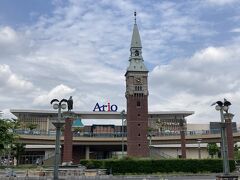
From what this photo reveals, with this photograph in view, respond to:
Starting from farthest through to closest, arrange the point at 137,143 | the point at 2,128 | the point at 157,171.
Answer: the point at 137,143 → the point at 157,171 → the point at 2,128

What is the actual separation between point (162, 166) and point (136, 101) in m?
31.4

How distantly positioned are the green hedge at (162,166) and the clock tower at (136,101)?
25.6 m

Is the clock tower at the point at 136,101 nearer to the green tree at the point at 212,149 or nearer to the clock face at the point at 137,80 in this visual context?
the clock face at the point at 137,80

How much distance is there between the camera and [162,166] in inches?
2036

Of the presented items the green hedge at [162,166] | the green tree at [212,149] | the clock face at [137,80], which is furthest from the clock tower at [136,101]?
the green hedge at [162,166]

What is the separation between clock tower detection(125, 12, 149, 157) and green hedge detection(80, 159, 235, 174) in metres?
25.6

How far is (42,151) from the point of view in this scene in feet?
355

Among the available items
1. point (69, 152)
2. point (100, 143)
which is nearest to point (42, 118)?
point (100, 143)

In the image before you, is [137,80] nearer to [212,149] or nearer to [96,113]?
[212,149]

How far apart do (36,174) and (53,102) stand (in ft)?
68.3

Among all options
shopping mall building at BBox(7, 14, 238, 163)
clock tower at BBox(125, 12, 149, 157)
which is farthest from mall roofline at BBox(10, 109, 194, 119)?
clock tower at BBox(125, 12, 149, 157)

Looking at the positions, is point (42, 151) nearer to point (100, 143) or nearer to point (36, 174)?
point (100, 143)

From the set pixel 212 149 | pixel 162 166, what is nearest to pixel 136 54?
pixel 212 149

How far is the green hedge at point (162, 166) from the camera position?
167 feet
